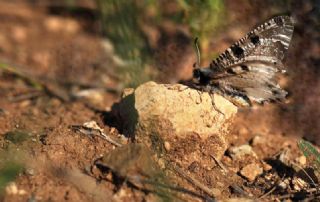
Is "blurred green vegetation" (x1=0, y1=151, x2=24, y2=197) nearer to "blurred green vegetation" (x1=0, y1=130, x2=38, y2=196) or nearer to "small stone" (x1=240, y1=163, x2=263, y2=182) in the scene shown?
"blurred green vegetation" (x1=0, y1=130, x2=38, y2=196)

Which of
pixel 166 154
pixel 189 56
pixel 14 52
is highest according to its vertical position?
pixel 189 56

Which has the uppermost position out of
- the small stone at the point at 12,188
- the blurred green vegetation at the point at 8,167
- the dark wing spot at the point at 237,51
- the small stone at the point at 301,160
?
the dark wing spot at the point at 237,51

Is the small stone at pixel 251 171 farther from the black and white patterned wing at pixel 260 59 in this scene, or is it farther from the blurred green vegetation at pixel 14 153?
the blurred green vegetation at pixel 14 153

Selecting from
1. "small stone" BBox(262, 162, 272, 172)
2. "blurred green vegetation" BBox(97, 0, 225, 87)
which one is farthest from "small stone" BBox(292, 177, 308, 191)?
"blurred green vegetation" BBox(97, 0, 225, 87)

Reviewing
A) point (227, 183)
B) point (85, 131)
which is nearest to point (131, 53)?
point (85, 131)

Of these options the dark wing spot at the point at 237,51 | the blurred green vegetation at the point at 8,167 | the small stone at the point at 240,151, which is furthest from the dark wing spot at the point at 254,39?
the blurred green vegetation at the point at 8,167

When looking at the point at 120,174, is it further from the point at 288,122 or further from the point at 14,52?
the point at 14,52

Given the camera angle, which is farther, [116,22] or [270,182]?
[116,22]
